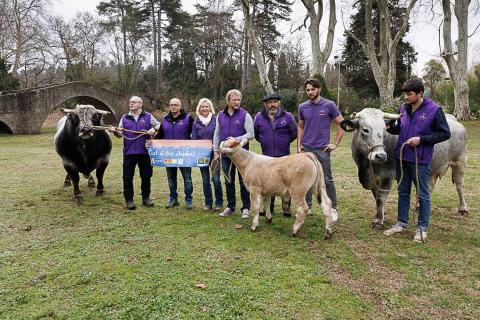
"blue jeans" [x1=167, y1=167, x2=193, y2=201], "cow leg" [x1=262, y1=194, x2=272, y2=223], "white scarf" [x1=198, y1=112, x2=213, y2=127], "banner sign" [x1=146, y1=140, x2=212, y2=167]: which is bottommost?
"cow leg" [x1=262, y1=194, x2=272, y2=223]

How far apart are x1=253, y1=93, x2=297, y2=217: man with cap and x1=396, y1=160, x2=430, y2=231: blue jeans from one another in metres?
1.74

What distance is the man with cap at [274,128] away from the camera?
6.17 m

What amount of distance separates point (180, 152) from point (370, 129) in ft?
10.6

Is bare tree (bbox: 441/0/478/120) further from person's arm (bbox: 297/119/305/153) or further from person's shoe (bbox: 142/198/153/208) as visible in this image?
person's shoe (bbox: 142/198/153/208)

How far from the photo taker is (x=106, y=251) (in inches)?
196

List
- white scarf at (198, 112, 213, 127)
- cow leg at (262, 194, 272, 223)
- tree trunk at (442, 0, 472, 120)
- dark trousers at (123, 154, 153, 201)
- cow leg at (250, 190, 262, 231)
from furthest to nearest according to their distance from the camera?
tree trunk at (442, 0, 472, 120) → dark trousers at (123, 154, 153, 201) → white scarf at (198, 112, 213, 127) → cow leg at (262, 194, 272, 223) → cow leg at (250, 190, 262, 231)

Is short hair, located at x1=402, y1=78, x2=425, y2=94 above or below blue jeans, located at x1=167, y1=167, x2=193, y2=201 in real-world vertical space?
above

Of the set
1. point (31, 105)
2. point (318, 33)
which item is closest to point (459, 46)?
point (318, 33)

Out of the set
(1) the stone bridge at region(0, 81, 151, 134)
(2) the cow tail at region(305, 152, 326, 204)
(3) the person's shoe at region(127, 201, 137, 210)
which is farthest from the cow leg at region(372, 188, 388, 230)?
(1) the stone bridge at region(0, 81, 151, 134)

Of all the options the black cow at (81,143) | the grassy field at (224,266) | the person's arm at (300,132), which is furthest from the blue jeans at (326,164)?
the black cow at (81,143)

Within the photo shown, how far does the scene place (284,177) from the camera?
538 cm

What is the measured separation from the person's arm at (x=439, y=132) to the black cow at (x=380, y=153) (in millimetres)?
550

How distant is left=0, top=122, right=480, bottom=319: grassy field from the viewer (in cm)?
351

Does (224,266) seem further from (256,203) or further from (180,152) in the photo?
(180,152)
